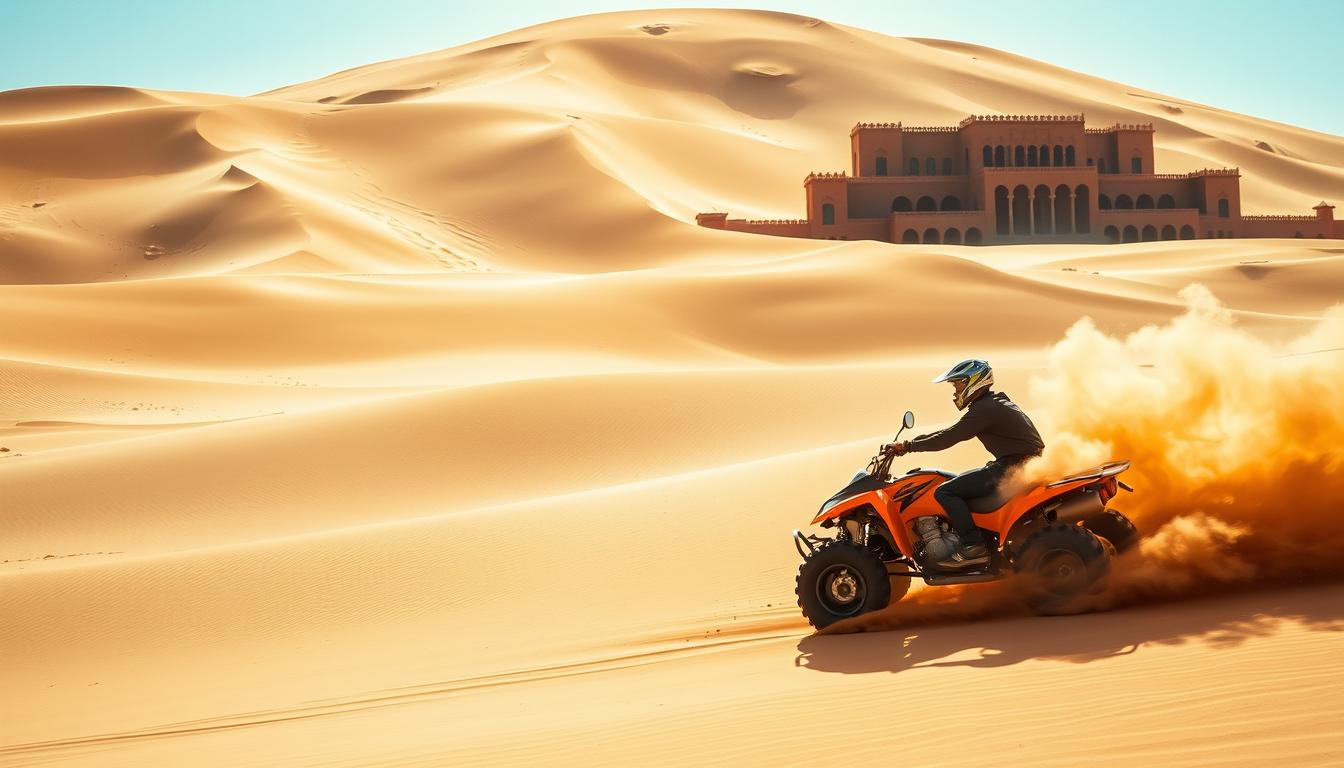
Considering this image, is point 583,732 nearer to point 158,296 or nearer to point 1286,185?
point 158,296

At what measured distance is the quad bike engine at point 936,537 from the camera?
792 cm

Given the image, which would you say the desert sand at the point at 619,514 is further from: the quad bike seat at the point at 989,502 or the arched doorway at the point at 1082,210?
the arched doorway at the point at 1082,210

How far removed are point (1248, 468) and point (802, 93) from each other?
137 metres

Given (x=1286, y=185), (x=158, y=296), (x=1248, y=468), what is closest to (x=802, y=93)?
(x=1286, y=185)

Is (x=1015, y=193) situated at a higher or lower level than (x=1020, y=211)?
higher

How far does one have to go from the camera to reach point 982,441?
7.85 metres

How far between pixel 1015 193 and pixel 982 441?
66913 mm

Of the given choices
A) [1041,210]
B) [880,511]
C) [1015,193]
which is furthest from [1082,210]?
[880,511]

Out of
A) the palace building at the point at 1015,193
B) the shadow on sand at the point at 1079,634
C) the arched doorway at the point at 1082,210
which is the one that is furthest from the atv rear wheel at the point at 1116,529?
the arched doorway at the point at 1082,210

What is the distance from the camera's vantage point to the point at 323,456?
61.2 feet

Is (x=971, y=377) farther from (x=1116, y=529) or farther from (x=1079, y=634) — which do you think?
(x=1079, y=634)

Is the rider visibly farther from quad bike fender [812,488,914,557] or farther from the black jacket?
quad bike fender [812,488,914,557]

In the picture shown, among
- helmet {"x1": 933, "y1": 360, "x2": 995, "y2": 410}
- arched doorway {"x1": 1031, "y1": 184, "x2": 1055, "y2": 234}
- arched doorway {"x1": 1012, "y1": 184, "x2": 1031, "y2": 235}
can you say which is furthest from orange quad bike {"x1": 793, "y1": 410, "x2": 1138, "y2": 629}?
arched doorway {"x1": 1031, "y1": 184, "x2": 1055, "y2": 234}

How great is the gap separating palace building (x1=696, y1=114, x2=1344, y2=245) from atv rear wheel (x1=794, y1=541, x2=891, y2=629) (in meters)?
61.0
